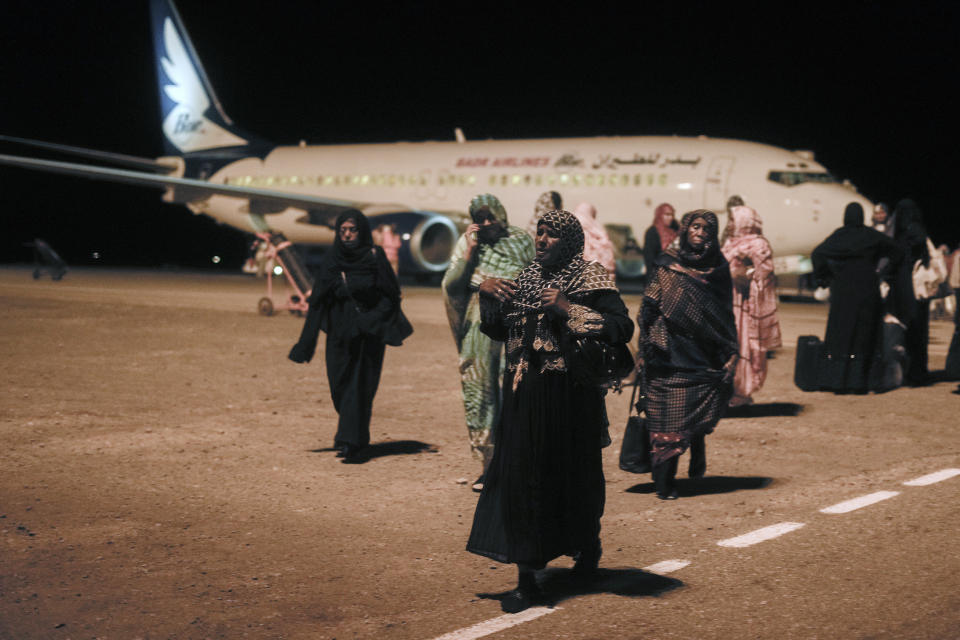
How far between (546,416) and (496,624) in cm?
81

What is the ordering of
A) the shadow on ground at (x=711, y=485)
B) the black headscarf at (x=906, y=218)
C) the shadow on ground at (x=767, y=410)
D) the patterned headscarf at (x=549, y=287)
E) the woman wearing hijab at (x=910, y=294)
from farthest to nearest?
the black headscarf at (x=906, y=218), the woman wearing hijab at (x=910, y=294), the shadow on ground at (x=767, y=410), the shadow on ground at (x=711, y=485), the patterned headscarf at (x=549, y=287)

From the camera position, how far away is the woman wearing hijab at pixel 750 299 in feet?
31.0

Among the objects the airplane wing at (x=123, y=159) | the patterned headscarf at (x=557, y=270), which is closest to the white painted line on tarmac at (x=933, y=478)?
the patterned headscarf at (x=557, y=270)

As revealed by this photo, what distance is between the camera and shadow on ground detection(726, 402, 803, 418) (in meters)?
9.60

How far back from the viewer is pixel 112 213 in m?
52.6

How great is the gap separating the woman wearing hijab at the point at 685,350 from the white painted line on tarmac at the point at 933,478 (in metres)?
1.34

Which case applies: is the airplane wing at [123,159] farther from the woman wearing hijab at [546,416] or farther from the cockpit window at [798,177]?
the woman wearing hijab at [546,416]

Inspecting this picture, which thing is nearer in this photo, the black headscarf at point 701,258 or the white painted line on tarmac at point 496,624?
the white painted line on tarmac at point 496,624

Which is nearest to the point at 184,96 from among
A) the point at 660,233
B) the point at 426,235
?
the point at 426,235

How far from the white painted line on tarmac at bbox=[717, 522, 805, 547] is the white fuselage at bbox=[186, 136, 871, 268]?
634 inches

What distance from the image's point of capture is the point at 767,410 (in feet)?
32.2

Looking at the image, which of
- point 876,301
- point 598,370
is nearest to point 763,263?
point 876,301

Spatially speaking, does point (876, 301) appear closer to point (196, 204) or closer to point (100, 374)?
point (100, 374)

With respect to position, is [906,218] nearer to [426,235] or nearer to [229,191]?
[426,235]
